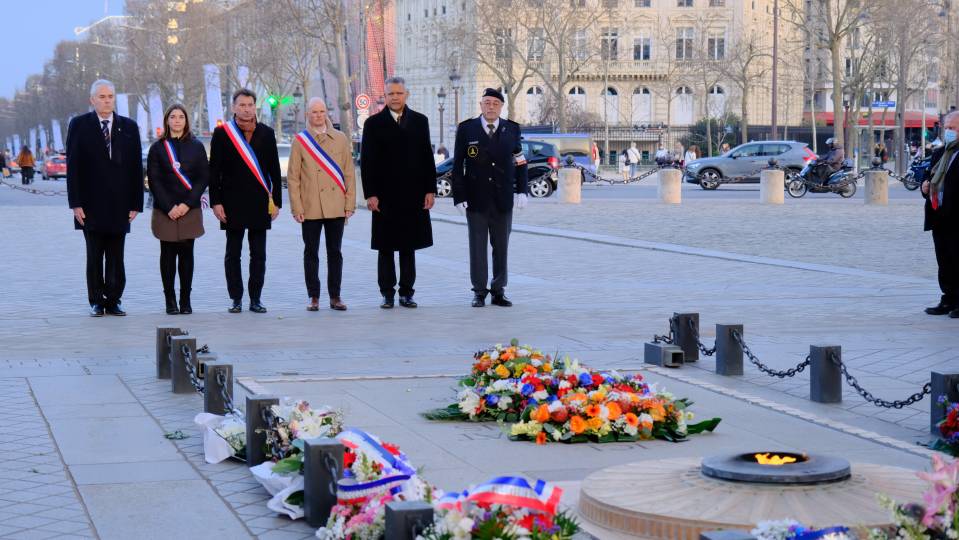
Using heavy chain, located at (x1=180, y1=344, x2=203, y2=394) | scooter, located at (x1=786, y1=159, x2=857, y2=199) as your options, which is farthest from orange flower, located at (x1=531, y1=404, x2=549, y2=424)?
scooter, located at (x1=786, y1=159, x2=857, y2=199)

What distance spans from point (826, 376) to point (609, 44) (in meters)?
78.1

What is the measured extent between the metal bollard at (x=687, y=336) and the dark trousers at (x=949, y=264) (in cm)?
347

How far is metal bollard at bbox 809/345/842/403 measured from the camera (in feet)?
27.5

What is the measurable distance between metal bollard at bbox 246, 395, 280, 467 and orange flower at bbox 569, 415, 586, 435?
141cm

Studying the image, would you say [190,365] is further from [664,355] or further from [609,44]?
[609,44]

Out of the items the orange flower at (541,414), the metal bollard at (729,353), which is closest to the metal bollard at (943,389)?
the orange flower at (541,414)

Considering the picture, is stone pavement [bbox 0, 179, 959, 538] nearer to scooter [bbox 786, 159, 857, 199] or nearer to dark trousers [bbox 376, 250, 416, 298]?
dark trousers [bbox 376, 250, 416, 298]

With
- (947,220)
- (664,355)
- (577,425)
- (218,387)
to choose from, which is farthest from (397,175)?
(577,425)

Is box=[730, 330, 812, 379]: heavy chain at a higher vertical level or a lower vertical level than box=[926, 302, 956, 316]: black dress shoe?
higher

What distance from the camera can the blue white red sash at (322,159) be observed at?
506 inches

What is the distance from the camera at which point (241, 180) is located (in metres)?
12.6

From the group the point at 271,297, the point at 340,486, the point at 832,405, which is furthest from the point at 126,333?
the point at 340,486

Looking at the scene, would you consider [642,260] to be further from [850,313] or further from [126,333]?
[126,333]

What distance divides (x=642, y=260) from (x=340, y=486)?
14.1m
